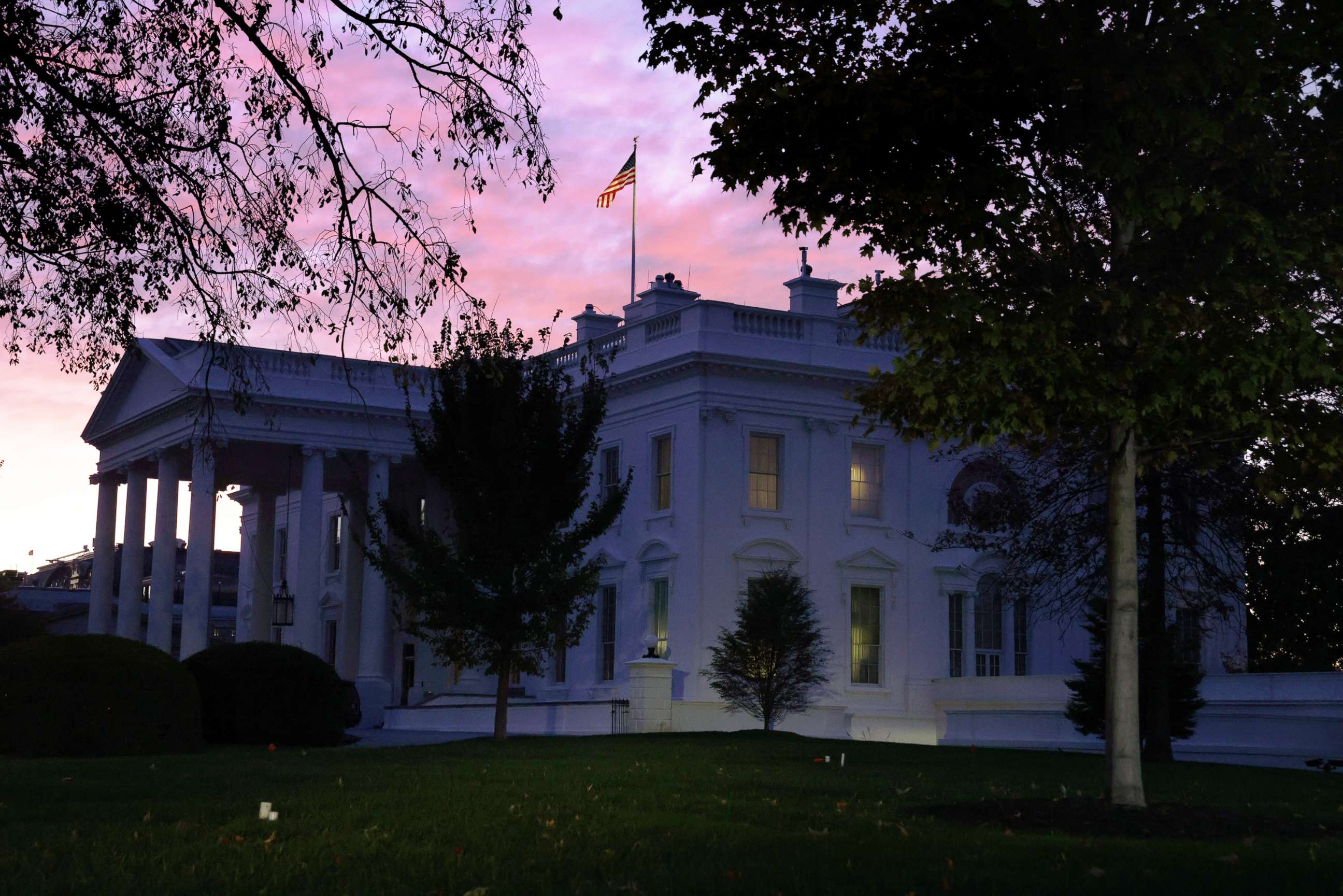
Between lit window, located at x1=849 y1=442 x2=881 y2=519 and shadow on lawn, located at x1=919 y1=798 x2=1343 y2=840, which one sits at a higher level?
lit window, located at x1=849 y1=442 x2=881 y2=519

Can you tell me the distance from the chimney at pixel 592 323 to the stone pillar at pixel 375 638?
287 inches

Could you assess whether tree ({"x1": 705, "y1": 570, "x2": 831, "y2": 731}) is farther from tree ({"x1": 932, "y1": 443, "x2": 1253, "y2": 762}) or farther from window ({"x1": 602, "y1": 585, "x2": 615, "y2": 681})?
tree ({"x1": 932, "y1": 443, "x2": 1253, "y2": 762})

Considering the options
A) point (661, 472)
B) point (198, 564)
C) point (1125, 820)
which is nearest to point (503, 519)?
point (661, 472)

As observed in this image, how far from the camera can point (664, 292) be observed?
46.1m

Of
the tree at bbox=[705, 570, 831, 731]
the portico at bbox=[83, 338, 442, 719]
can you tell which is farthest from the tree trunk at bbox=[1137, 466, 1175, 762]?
the portico at bbox=[83, 338, 442, 719]

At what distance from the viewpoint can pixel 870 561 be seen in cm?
4341

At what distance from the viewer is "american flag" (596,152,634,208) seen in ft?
149

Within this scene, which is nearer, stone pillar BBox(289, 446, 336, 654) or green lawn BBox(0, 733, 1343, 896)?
green lawn BBox(0, 733, 1343, 896)

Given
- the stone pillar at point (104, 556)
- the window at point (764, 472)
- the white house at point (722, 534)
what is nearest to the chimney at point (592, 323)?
the white house at point (722, 534)

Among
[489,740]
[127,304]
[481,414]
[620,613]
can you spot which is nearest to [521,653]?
[489,740]

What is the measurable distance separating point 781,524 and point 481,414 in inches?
495

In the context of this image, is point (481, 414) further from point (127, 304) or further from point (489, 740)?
point (127, 304)

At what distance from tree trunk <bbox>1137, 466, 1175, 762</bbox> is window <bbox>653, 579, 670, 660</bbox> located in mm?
16833

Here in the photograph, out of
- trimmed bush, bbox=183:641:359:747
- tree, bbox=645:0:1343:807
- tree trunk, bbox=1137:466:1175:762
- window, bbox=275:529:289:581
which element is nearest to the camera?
tree, bbox=645:0:1343:807
